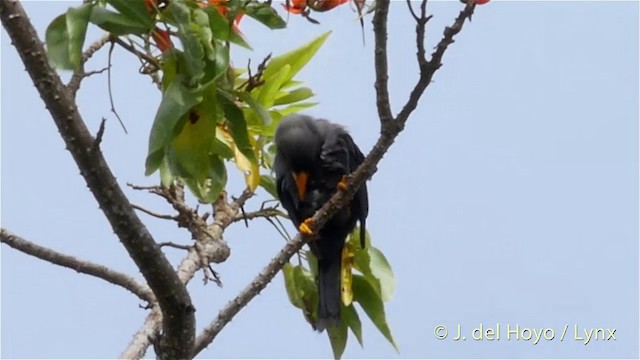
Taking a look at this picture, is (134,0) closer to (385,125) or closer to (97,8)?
(97,8)

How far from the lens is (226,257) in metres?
3.40

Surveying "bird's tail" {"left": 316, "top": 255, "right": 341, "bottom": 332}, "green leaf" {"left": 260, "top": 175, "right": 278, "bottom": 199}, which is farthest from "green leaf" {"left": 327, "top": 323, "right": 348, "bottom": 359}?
"green leaf" {"left": 260, "top": 175, "right": 278, "bottom": 199}

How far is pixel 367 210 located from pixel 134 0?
2129mm

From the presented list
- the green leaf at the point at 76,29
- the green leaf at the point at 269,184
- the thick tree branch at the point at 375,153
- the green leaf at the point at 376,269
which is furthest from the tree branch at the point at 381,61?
the green leaf at the point at 269,184

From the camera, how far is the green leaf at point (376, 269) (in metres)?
3.41

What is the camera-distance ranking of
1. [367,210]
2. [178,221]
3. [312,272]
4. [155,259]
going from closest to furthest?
1. [155,259]
2. [178,221]
3. [312,272]
4. [367,210]

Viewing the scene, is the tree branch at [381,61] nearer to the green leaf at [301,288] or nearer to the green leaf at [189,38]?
the green leaf at [189,38]

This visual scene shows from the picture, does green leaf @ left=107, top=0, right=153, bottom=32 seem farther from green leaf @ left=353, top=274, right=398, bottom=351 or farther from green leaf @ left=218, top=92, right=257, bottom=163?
green leaf @ left=353, top=274, right=398, bottom=351

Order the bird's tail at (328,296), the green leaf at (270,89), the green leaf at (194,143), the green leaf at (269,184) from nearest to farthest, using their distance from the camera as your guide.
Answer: the green leaf at (194,143)
the green leaf at (270,89)
the bird's tail at (328,296)
the green leaf at (269,184)

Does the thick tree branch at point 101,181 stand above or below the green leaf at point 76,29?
below

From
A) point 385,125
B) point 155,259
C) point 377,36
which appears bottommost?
point 155,259

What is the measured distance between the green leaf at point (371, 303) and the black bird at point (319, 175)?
0.39 meters

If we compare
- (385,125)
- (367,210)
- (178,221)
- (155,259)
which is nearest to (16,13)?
(155,259)

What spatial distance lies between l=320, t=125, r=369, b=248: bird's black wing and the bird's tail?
0.33 meters
